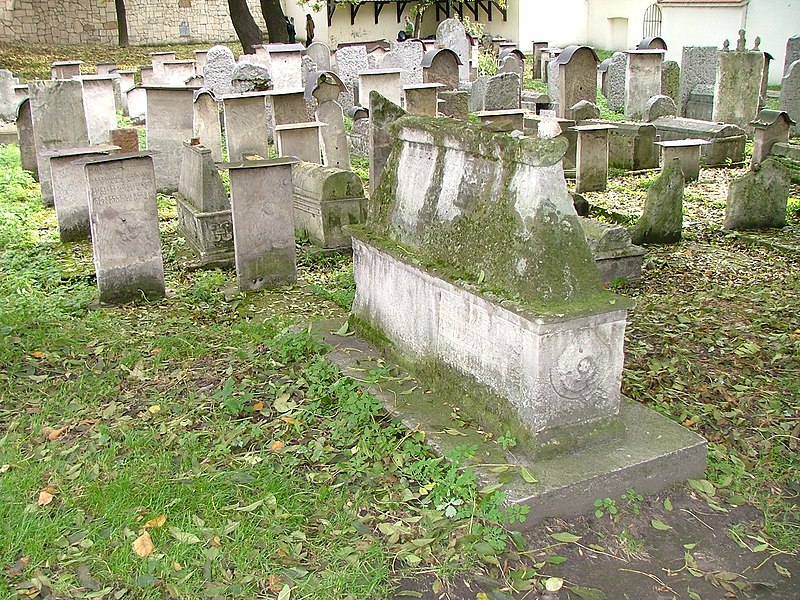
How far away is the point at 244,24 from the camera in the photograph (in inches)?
863

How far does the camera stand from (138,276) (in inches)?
277

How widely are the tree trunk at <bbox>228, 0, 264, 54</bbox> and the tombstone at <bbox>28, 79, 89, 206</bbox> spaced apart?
38.9 ft

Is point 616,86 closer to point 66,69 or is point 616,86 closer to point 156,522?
point 66,69

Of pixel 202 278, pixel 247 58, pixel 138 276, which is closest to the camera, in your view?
pixel 138 276

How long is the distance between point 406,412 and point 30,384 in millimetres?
2429

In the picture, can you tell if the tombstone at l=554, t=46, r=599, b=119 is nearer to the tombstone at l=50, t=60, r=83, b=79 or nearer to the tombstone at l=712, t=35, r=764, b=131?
the tombstone at l=712, t=35, r=764, b=131

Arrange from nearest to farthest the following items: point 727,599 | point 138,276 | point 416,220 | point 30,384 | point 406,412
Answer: point 727,599, point 406,412, point 416,220, point 30,384, point 138,276

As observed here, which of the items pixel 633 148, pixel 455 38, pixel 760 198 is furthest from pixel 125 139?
pixel 455 38

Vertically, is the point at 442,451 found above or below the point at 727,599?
above

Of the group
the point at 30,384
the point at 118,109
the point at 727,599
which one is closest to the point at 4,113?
the point at 118,109

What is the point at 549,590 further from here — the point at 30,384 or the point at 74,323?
the point at 74,323

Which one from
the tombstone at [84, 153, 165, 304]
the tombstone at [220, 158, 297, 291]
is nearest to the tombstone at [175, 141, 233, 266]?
the tombstone at [220, 158, 297, 291]

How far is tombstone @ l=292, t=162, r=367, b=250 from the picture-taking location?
333 inches

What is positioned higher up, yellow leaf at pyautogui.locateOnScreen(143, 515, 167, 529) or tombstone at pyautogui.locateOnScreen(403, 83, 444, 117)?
tombstone at pyautogui.locateOnScreen(403, 83, 444, 117)
